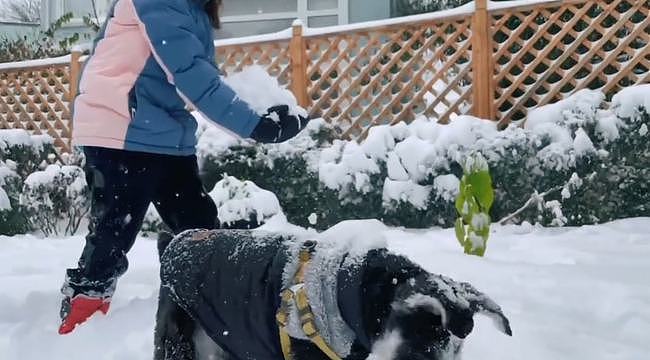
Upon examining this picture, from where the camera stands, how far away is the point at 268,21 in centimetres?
1065

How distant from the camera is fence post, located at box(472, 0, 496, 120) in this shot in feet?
20.1

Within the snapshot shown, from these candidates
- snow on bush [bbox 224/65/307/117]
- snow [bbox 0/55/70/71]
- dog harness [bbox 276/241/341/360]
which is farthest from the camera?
snow [bbox 0/55/70/71]

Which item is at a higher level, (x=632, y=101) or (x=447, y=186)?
(x=632, y=101)

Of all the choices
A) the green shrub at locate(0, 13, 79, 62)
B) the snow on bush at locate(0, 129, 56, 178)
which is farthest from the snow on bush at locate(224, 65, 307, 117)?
the green shrub at locate(0, 13, 79, 62)

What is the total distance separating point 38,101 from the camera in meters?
8.45

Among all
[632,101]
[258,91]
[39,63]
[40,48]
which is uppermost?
[40,48]

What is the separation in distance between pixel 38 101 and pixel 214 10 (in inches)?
273

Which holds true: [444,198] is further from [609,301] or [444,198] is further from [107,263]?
[107,263]

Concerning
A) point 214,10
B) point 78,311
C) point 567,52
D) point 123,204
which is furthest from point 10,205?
point 567,52

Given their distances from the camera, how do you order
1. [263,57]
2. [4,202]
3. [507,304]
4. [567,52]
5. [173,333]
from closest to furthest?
[173,333]
[507,304]
[4,202]
[567,52]
[263,57]

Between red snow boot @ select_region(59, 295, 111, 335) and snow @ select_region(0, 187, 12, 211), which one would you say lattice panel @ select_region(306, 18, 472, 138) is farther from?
red snow boot @ select_region(59, 295, 111, 335)

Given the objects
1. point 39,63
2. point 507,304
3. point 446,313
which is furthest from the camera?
point 39,63

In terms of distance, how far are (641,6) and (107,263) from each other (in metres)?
5.24

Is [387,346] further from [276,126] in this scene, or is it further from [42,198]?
[42,198]
